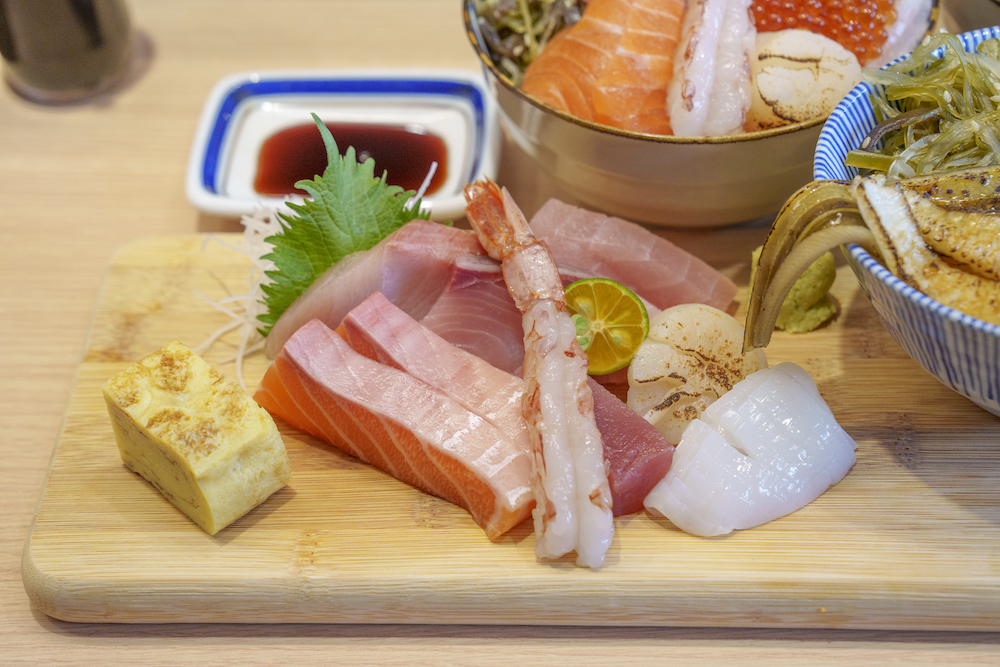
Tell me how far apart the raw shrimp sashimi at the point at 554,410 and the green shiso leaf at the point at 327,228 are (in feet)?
1.15

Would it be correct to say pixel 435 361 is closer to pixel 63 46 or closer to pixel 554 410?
pixel 554 410

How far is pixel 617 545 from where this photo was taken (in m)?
1.65

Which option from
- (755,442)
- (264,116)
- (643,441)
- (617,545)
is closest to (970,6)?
(755,442)

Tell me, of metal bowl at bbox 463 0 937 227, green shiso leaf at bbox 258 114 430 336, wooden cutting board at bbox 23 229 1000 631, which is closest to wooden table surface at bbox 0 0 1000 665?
wooden cutting board at bbox 23 229 1000 631

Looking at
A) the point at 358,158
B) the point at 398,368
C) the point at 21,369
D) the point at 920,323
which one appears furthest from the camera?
the point at 358,158

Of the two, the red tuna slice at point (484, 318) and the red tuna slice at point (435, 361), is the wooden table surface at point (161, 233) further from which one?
the red tuna slice at point (484, 318)

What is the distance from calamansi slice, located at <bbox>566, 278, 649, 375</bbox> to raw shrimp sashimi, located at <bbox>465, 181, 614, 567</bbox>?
12 centimetres

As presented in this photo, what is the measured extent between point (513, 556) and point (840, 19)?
160 cm

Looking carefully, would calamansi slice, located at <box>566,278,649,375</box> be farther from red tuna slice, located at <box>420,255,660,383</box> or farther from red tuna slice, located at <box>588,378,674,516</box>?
red tuna slice, located at <box>588,378,674,516</box>

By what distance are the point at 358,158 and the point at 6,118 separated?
145 cm

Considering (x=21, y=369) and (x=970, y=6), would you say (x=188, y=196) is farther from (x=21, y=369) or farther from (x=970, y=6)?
(x=970, y=6)

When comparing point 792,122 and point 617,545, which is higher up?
point 792,122

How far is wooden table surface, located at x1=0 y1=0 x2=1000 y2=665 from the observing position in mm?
1604

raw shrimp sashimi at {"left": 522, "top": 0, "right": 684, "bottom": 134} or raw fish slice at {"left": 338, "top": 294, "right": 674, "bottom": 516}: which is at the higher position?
raw shrimp sashimi at {"left": 522, "top": 0, "right": 684, "bottom": 134}
